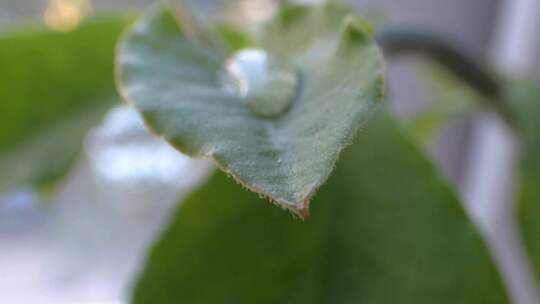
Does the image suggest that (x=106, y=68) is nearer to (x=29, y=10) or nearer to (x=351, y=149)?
(x=351, y=149)

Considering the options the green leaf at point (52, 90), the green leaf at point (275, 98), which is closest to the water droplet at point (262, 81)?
the green leaf at point (275, 98)

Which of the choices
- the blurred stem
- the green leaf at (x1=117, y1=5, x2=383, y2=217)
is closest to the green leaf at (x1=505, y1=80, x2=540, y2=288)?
the blurred stem

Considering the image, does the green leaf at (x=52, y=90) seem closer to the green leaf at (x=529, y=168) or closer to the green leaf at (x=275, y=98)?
the green leaf at (x=275, y=98)

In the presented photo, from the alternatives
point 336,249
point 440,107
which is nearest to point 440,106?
point 440,107

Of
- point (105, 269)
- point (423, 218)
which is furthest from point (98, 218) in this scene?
point (423, 218)

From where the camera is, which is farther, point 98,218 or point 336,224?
point 98,218

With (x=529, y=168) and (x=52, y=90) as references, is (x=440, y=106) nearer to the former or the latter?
(x=529, y=168)
